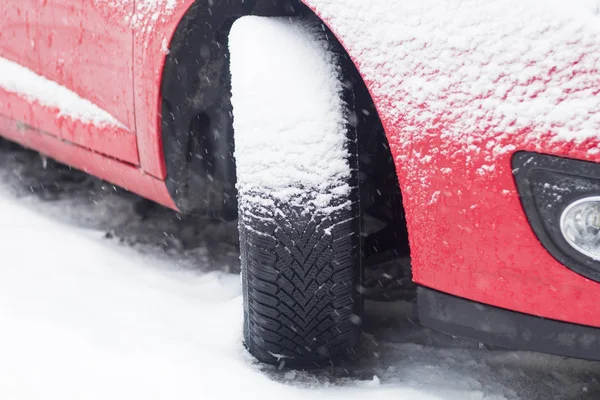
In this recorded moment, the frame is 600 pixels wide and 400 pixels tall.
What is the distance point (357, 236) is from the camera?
1.76m

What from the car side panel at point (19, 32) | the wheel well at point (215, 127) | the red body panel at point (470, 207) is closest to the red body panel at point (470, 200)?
the red body panel at point (470, 207)

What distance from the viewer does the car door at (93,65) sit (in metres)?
2.05

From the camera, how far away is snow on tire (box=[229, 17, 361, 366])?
1692 mm

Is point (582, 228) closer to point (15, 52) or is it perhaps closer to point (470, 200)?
point (470, 200)

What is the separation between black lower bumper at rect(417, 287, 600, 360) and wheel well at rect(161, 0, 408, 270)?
15.1 inches

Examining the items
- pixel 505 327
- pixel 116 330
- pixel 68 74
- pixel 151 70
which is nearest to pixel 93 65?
pixel 68 74

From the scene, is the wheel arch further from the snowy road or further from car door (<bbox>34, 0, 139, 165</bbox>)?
the snowy road

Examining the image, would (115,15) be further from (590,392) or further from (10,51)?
(590,392)

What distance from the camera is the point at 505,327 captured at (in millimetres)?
1453

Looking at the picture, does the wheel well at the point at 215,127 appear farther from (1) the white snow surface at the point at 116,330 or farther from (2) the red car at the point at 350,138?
(1) the white snow surface at the point at 116,330

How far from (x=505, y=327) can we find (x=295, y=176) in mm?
542

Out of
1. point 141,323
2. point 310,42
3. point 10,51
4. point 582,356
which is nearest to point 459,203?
point 582,356

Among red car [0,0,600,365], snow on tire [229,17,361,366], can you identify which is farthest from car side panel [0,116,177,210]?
snow on tire [229,17,361,366]

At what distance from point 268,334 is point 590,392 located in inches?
29.3
